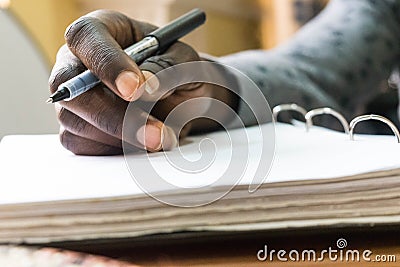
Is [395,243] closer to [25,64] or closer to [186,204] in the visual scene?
[186,204]

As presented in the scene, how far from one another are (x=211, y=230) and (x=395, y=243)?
0.29 ft

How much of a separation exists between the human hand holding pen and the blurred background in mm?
497

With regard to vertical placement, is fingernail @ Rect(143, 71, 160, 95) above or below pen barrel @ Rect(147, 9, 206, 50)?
below

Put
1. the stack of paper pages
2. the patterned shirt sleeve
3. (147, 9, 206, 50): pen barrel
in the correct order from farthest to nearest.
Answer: the patterned shirt sleeve, (147, 9, 206, 50): pen barrel, the stack of paper pages

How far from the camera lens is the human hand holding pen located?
0.36 metres

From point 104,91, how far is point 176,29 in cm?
9

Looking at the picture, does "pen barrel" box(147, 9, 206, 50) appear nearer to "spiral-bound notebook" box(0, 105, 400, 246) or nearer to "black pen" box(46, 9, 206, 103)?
"black pen" box(46, 9, 206, 103)

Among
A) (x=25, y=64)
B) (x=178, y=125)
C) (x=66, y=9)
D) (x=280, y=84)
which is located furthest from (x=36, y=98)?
(x=178, y=125)

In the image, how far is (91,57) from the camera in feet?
1.23

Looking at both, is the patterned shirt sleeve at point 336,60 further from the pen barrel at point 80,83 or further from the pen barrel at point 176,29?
the pen barrel at point 80,83

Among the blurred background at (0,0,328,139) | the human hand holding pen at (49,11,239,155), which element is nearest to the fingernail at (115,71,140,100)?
the human hand holding pen at (49,11,239,155)

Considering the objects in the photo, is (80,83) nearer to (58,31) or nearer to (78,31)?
(78,31)

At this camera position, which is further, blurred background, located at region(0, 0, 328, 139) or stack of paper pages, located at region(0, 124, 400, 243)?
blurred background, located at region(0, 0, 328, 139)

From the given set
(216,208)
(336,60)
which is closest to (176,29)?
(216,208)
